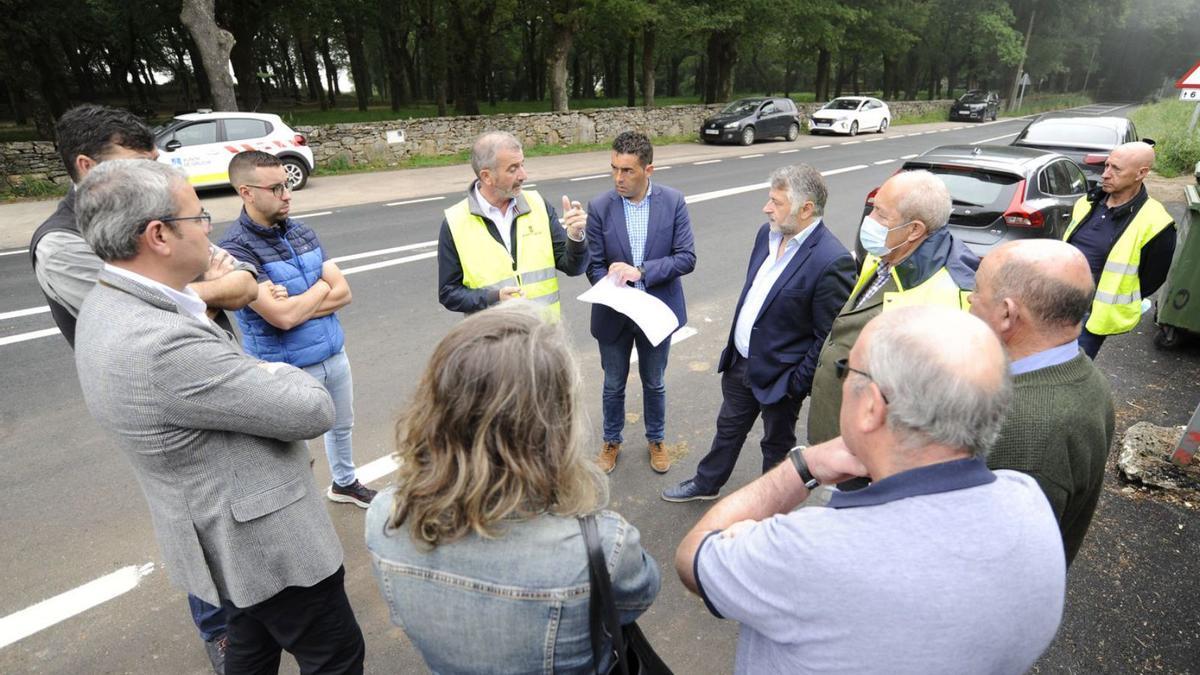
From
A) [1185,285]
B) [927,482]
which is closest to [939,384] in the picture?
[927,482]

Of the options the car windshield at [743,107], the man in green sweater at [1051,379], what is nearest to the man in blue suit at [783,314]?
the man in green sweater at [1051,379]

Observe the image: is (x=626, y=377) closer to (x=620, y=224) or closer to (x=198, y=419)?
(x=620, y=224)

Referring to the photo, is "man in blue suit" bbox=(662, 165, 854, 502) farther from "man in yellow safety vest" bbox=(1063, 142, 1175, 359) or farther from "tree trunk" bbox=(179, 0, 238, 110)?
"tree trunk" bbox=(179, 0, 238, 110)

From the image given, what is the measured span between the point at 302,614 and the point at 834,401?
2.03 meters

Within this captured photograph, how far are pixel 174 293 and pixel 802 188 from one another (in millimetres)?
2447

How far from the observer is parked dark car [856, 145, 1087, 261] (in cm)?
607

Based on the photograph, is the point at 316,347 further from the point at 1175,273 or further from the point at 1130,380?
the point at 1175,273

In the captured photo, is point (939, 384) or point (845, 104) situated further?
point (845, 104)

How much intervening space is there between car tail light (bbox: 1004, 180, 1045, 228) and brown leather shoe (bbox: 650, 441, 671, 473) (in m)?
4.60

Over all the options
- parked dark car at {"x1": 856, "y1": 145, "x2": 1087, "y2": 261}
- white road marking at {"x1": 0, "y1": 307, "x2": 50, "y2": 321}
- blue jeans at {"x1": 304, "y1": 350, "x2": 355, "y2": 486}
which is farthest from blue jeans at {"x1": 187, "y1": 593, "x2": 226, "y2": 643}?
parked dark car at {"x1": 856, "y1": 145, "x2": 1087, "y2": 261}

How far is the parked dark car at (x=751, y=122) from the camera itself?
20734mm

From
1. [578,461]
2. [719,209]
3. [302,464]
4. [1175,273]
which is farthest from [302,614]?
[719,209]

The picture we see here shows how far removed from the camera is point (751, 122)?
821 inches

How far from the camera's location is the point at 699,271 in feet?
24.8
